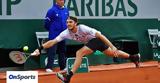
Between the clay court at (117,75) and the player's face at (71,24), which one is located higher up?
the player's face at (71,24)

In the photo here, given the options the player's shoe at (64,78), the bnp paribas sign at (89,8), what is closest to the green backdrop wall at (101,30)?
the bnp paribas sign at (89,8)

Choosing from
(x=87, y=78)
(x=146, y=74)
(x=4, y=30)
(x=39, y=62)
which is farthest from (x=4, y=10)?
(x=146, y=74)

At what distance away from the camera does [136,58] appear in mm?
9094

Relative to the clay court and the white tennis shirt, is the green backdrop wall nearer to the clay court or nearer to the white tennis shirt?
the clay court

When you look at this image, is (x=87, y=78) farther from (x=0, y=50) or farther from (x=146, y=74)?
(x=0, y=50)

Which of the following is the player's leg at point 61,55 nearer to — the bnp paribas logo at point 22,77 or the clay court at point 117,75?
the clay court at point 117,75

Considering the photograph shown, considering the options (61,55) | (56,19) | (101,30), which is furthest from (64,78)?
(101,30)

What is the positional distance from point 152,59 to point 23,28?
3.87 m

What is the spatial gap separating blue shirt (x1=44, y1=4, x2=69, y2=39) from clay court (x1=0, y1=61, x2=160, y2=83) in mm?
856

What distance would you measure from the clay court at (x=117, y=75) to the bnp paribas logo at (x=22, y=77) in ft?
5.43

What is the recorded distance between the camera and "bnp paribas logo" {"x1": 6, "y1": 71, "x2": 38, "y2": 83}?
22.1ft

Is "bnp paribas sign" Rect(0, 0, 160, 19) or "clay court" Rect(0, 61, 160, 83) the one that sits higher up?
"bnp paribas sign" Rect(0, 0, 160, 19)

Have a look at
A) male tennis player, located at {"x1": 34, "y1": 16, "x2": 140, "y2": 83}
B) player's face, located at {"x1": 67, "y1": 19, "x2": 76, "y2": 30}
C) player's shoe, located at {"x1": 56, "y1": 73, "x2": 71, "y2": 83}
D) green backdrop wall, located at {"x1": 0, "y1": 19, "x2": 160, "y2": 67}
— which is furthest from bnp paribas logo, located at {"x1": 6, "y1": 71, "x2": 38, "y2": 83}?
green backdrop wall, located at {"x1": 0, "y1": 19, "x2": 160, "y2": 67}

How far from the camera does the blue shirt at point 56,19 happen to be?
9359 millimetres
